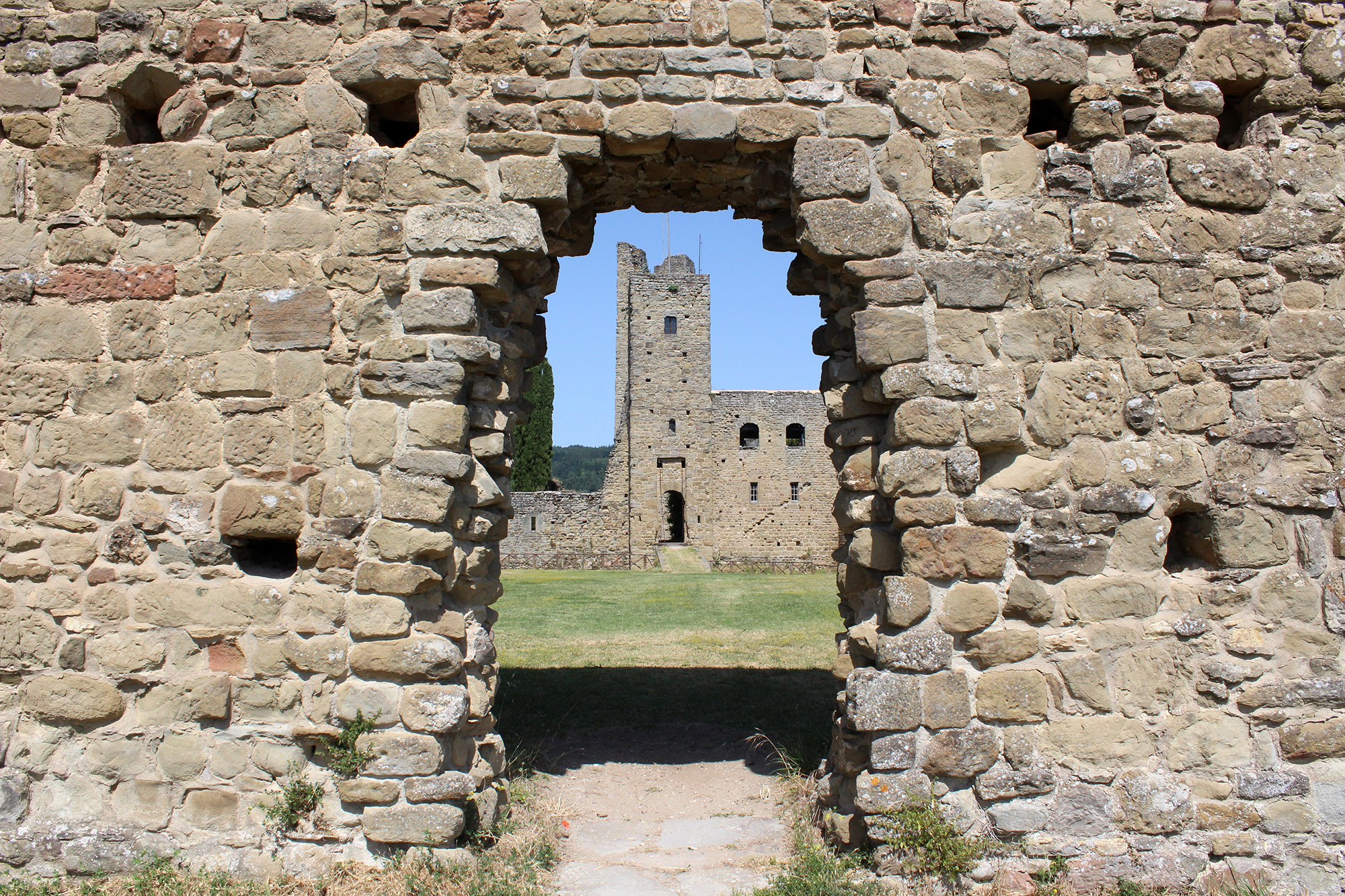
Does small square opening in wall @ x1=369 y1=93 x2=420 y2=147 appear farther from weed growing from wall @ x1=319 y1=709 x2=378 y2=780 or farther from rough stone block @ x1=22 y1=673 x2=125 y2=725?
rough stone block @ x1=22 y1=673 x2=125 y2=725

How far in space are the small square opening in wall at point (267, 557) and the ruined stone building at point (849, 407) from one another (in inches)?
1.0

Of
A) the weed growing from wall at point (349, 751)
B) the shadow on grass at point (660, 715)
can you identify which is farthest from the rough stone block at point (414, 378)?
the shadow on grass at point (660, 715)

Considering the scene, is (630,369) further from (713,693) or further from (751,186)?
(751,186)

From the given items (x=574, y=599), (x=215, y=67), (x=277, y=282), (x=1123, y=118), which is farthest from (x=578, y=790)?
(x=574, y=599)

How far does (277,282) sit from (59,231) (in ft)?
4.11

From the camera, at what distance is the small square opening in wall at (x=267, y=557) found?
13.5 ft

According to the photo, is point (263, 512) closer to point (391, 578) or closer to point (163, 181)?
point (391, 578)

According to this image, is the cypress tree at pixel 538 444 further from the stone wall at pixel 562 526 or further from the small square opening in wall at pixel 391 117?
the small square opening in wall at pixel 391 117

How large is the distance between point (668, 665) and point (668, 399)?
24.4 meters

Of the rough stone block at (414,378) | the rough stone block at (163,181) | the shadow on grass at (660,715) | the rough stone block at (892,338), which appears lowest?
the shadow on grass at (660,715)

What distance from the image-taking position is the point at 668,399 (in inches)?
1281

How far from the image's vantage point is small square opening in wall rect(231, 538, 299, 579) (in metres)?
4.11

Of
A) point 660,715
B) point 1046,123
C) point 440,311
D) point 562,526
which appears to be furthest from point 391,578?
point 562,526

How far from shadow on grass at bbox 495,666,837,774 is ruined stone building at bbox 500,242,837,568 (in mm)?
23448
